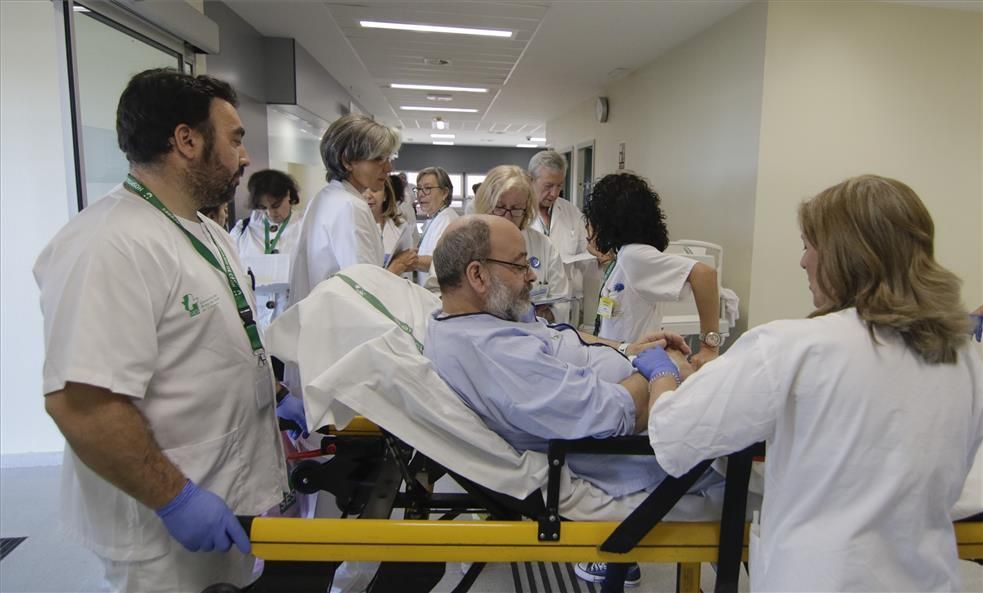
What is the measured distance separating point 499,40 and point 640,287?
362 cm

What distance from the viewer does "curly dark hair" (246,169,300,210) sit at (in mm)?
3627

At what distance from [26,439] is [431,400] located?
2.97 metres

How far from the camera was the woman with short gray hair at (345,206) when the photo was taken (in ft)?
6.67

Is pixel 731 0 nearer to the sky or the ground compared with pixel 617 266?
nearer to the sky

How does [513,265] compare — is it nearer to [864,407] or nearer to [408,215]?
[864,407]

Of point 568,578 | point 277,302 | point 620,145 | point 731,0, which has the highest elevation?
point 731,0

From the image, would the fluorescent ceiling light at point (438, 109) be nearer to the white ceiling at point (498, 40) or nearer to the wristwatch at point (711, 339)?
the white ceiling at point (498, 40)

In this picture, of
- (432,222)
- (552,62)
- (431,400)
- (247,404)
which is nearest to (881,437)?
(431,400)

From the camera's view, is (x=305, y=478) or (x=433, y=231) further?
(x=433, y=231)

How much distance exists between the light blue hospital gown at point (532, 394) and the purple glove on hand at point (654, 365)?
8 cm

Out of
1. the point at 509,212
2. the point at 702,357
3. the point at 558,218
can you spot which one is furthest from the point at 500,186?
the point at 702,357

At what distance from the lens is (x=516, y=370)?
1.20m

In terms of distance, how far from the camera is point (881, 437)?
0.90 metres

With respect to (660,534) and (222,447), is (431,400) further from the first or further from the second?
(660,534)
